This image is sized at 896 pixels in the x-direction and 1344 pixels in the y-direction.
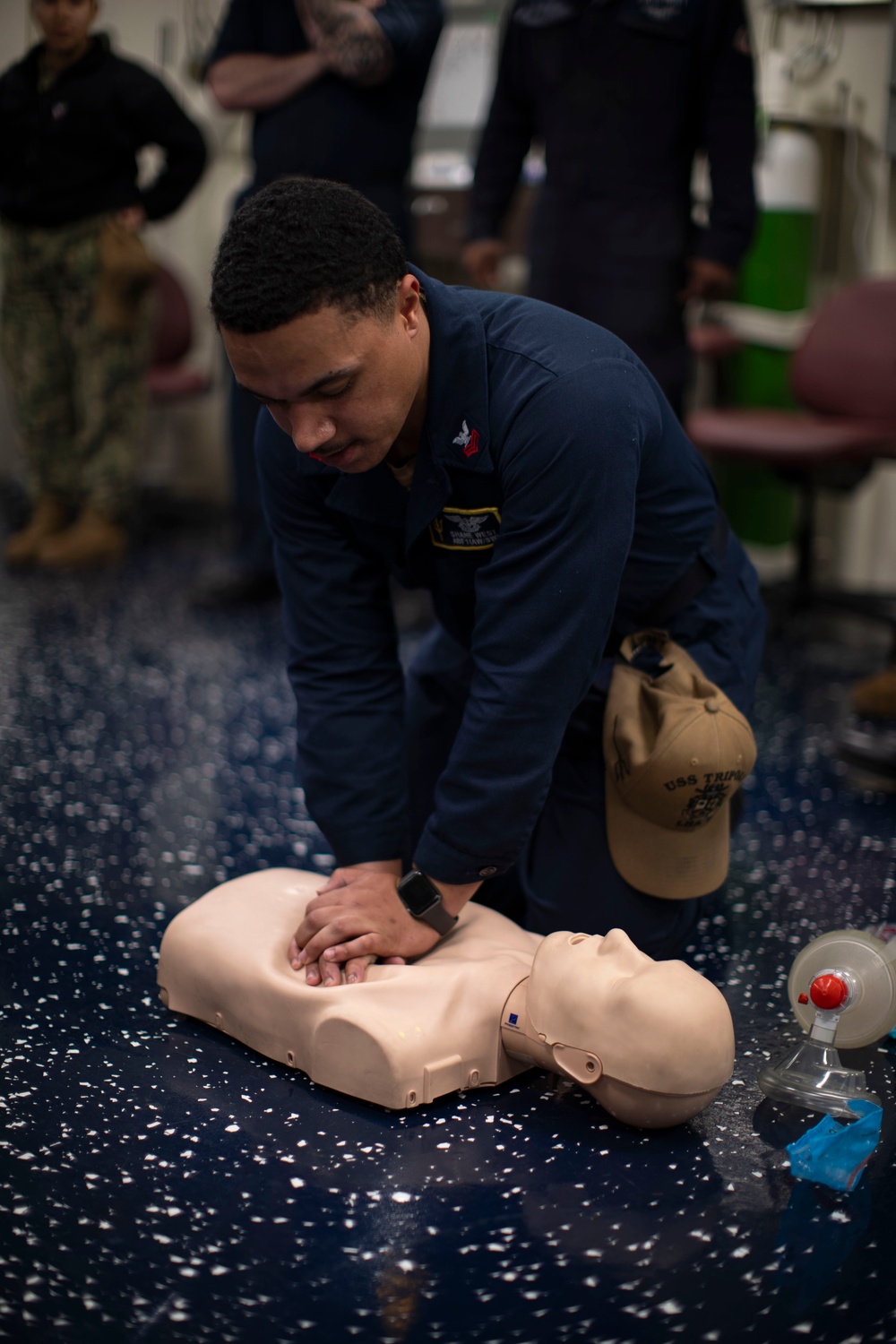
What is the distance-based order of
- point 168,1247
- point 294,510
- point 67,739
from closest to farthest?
point 168,1247 → point 294,510 → point 67,739

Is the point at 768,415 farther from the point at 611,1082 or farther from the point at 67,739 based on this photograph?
the point at 611,1082

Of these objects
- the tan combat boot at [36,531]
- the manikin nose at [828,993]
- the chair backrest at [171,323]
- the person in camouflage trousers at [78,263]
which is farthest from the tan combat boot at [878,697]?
the chair backrest at [171,323]

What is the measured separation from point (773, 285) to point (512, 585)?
7.54 ft

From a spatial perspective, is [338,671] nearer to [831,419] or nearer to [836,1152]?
[836,1152]

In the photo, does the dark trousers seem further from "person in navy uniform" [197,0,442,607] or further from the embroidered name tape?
"person in navy uniform" [197,0,442,607]

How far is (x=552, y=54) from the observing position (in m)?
2.41

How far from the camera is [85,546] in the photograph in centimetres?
338

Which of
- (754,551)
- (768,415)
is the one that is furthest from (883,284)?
(754,551)

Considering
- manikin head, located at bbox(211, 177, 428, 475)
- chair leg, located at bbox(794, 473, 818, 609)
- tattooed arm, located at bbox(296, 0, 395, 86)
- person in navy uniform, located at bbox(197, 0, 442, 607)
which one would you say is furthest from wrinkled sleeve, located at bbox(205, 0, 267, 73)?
manikin head, located at bbox(211, 177, 428, 475)

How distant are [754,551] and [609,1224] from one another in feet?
8.61

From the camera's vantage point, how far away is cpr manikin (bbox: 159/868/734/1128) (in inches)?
44.9

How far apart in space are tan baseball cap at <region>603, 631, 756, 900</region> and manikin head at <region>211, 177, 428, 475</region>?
0.42 meters

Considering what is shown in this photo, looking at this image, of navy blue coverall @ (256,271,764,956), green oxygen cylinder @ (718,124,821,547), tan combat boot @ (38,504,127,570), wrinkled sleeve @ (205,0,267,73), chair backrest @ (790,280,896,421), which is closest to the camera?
navy blue coverall @ (256,271,764,956)

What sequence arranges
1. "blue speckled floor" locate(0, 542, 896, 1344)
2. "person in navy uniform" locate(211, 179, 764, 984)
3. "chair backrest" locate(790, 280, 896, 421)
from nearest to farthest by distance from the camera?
"blue speckled floor" locate(0, 542, 896, 1344) < "person in navy uniform" locate(211, 179, 764, 984) < "chair backrest" locate(790, 280, 896, 421)
